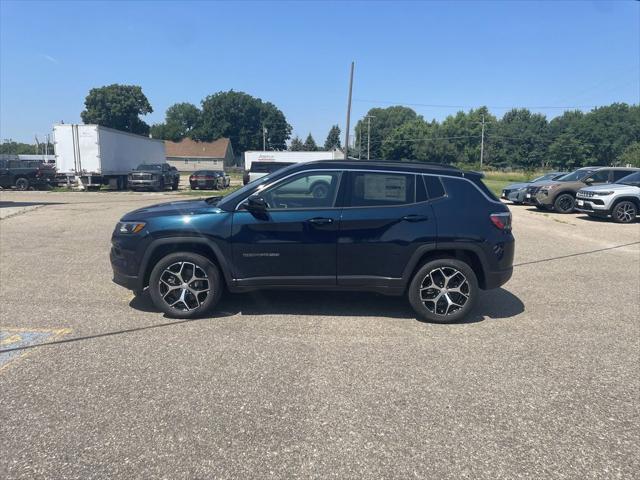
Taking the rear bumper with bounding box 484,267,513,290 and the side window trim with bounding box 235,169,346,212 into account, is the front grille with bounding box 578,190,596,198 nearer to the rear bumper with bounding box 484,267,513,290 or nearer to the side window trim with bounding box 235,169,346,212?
the rear bumper with bounding box 484,267,513,290

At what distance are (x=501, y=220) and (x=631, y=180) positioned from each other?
12922 millimetres

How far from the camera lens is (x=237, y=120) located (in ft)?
392

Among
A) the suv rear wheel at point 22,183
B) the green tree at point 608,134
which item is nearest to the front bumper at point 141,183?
the suv rear wheel at point 22,183

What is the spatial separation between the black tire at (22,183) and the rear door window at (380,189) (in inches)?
1090

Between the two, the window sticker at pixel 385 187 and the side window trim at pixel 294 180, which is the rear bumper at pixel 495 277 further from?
the side window trim at pixel 294 180

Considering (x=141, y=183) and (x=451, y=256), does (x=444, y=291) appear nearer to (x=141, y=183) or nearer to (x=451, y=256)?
(x=451, y=256)

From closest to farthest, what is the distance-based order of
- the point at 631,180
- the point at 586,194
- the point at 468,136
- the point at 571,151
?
1. the point at 586,194
2. the point at 631,180
3. the point at 571,151
4. the point at 468,136

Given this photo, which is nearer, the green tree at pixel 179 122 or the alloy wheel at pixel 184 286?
the alloy wheel at pixel 184 286

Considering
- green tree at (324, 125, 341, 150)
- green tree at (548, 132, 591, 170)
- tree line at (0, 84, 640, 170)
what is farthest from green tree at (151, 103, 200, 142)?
green tree at (548, 132, 591, 170)

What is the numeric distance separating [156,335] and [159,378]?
0.99 metres

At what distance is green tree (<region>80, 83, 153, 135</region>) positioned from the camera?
102 metres

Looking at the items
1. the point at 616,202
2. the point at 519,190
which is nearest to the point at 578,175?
the point at 519,190

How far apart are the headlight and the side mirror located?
46.0 inches

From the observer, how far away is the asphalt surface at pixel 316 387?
2789 millimetres
